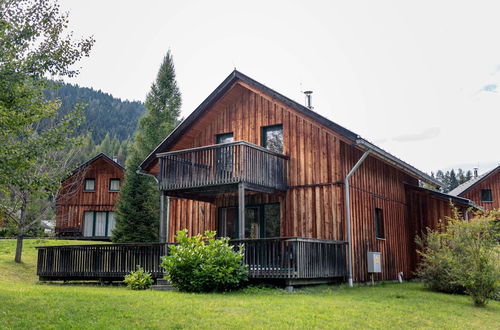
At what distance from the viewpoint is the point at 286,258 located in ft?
46.3

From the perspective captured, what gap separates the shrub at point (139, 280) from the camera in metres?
15.3

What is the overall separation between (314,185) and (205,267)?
225 inches

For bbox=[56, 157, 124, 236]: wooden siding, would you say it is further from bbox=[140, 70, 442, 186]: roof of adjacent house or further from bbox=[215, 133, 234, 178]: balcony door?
bbox=[215, 133, 234, 178]: balcony door

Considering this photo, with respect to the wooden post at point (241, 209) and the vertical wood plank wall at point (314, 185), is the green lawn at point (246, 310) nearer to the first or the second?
the wooden post at point (241, 209)

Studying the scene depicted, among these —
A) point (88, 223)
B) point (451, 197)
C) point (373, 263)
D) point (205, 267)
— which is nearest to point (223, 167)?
point (205, 267)

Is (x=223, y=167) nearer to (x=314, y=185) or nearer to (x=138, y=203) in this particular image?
(x=314, y=185)

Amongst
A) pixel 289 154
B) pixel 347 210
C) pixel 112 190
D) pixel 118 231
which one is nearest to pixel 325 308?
pixel 347 210

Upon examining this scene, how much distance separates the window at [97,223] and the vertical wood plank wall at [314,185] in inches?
758

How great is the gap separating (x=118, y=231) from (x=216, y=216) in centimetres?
1194

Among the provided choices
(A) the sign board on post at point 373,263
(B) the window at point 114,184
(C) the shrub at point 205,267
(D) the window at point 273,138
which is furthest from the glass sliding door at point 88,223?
(A) the sign board on post at point 373,263

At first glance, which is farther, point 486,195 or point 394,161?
point 486,195

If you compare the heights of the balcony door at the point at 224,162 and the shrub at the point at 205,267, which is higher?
the balcony door at the point at 224,162

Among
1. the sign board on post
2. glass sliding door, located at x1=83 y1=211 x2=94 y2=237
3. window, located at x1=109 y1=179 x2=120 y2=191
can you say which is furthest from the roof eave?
glass sliding door, located at x1=83 y1=211 x2=94 y2=237

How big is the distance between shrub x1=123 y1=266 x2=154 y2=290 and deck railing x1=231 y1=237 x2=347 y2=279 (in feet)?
9.66
